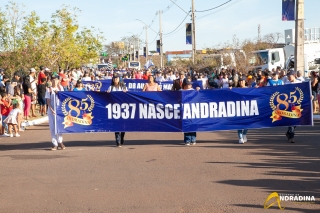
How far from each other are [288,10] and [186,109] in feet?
40.0

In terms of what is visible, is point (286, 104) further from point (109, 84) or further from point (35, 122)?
point (109, 84)

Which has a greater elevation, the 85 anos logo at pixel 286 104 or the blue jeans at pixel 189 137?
→ the 85 anos logo at pixel 286 104

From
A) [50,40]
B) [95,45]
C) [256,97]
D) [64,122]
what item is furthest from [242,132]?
[95,45]

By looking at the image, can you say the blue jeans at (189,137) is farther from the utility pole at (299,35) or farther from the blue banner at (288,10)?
the blue banner at (288,10)

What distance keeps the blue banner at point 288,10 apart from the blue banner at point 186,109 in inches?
426

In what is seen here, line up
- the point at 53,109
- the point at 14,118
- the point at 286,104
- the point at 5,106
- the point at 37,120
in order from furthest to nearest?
the point at 37,120
the point at 5,106
the point at 14,118
the point at 286,104
the point at 53,109

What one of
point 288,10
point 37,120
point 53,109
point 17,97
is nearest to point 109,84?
point 37,120

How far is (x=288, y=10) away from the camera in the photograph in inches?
981

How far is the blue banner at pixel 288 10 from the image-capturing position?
24844mm

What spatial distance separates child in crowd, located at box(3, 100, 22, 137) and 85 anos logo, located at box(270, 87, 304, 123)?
791 cm

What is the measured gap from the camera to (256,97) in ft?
48.4

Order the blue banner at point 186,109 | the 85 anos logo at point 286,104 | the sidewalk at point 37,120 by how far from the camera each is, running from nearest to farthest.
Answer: the blue banner at point 186,109
the 85 anos logo at point 286,104
the sidewalk at point 37,120

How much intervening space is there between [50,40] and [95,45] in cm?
1119

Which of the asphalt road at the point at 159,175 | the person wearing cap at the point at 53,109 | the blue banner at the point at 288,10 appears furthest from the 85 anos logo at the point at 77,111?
the blue banner at the point at 288,10
